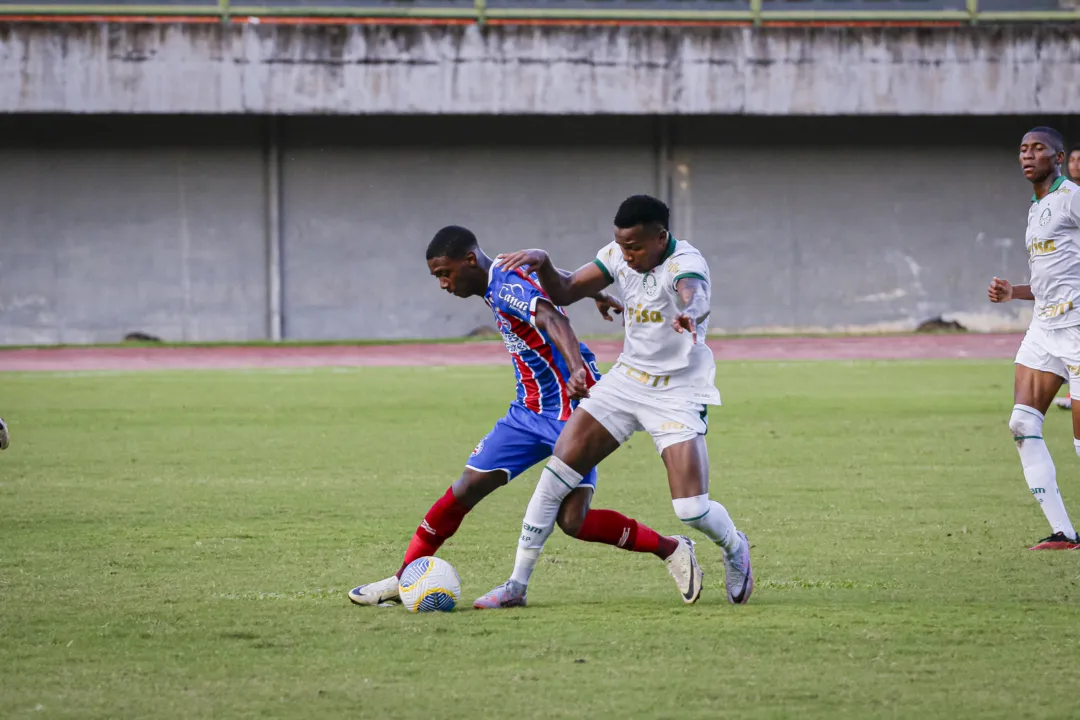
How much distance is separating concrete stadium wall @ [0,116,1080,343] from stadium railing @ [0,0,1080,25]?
204 centimetres

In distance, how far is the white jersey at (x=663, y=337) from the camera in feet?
22.5

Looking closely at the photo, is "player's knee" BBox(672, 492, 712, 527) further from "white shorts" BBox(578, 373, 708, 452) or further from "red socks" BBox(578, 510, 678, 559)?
"red socks" BBox(578, 510, 678, 559)

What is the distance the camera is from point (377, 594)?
22.5ft

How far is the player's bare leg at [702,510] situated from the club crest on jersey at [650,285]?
26.1 inches

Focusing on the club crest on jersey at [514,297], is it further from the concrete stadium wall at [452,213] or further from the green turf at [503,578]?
the concrete stadium wall at [452,213]

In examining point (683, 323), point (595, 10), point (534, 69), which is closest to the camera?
point (683, 323)

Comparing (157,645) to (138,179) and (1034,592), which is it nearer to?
(1034,592)

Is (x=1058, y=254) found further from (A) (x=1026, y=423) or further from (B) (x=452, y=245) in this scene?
(B) (x=452, y=245)

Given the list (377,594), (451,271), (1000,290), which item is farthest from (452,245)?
(1000,290)

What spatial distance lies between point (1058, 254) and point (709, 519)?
3.38m

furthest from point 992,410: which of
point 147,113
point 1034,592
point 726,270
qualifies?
point 147,113

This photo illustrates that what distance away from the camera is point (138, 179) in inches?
1146

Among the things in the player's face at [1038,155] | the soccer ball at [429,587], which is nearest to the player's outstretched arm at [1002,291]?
the player's face at [1038,155]

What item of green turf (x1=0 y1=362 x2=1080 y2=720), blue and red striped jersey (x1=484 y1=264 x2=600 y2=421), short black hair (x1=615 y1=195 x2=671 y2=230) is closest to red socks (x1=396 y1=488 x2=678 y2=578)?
green turf (x1=0 y1=362 x2=1080 y2=720)
